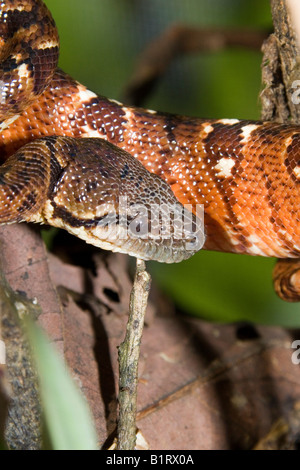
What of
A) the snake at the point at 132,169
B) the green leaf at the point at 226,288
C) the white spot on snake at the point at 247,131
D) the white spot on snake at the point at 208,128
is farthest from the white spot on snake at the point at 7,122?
the green leaf at the point at 226,288

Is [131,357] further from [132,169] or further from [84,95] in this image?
[84,95]

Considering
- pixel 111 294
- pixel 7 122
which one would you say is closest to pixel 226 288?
pixel 111 294

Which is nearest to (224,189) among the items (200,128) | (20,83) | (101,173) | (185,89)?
(200,128)

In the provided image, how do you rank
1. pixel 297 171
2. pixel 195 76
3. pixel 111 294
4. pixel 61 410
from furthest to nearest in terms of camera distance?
pixel 195 76
pixel 111 294
pixel 297 171
pixel 61 410

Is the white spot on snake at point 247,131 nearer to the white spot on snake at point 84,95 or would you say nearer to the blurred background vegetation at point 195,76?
the blurred background vegetation at point 195,76

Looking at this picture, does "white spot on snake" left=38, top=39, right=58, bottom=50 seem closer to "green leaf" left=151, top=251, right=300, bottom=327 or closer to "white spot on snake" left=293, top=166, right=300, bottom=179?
"white spot on snake" left=293, top=166, right=300, bottom=179

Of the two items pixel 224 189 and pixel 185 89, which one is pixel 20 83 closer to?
pixel 224 189
